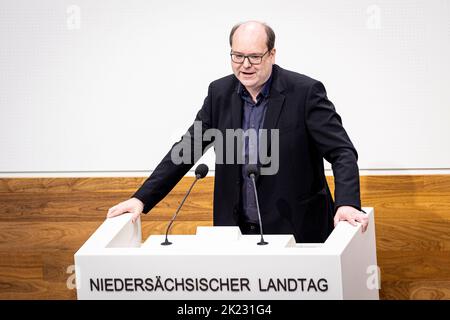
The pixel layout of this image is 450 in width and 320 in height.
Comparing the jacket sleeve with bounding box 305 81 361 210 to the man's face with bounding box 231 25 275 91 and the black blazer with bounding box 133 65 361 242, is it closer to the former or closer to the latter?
the black blazer with bounding box 133 65 361 242

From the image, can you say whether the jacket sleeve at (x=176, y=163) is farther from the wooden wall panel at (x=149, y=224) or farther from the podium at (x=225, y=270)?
the wooden wall panel at (x=149, y=224)

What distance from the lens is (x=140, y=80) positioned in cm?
402

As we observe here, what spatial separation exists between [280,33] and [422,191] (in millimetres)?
917

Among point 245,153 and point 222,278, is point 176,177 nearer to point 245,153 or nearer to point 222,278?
point 245,153

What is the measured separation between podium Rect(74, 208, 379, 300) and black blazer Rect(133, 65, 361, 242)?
0.45 meters

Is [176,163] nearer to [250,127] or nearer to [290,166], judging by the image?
[250,127]

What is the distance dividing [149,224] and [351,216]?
176 centimetres

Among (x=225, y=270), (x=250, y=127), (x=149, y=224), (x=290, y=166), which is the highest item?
(x=250, y=127)

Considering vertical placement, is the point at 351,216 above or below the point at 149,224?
above

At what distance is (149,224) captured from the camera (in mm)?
4156

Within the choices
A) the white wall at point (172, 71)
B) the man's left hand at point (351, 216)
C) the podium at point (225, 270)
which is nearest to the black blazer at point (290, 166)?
the man's left hand at point (351, 216)

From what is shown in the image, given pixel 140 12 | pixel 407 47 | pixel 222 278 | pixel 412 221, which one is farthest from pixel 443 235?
pixel 222 278

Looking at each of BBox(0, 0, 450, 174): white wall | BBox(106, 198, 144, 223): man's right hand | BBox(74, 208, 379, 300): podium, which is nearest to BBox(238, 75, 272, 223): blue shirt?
BBox(106, 198, 144, 223): man's right hand

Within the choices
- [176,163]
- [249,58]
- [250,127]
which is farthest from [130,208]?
[249,58]
